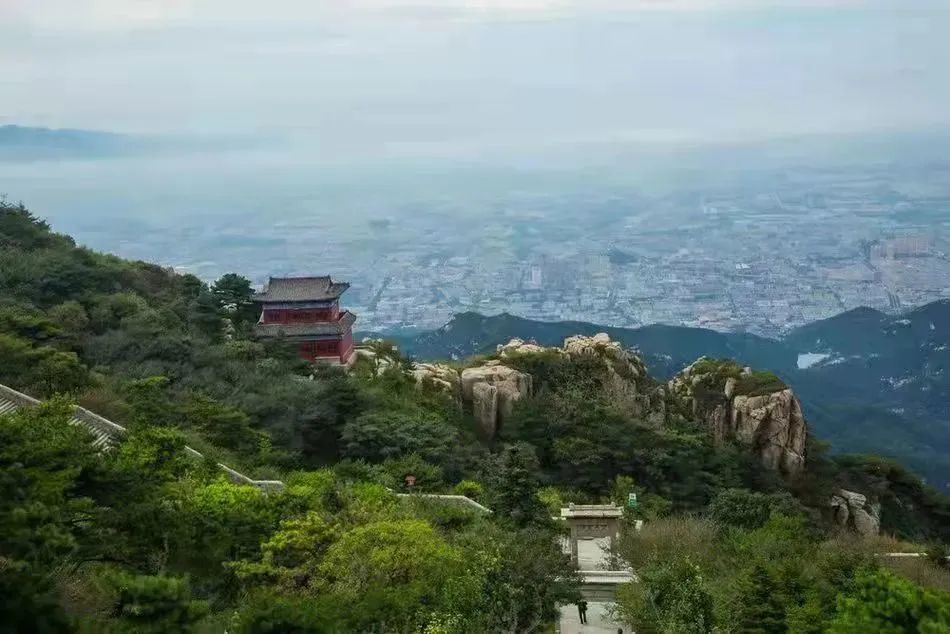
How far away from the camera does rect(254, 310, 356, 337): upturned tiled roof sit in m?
24.7

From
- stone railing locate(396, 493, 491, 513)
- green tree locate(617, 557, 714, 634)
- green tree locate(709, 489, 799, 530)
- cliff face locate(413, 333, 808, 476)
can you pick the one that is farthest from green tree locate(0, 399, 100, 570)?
cliff face locate(413, 333, 808, 476)

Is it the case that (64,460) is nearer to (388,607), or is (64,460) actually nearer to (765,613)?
(388,607)

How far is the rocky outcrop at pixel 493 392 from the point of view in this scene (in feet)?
73.5

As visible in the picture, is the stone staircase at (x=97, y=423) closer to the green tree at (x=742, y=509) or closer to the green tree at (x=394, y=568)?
the green tree at (x=394, y=568)

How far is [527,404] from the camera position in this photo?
71.3ft

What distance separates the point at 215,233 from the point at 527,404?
76.1 metres

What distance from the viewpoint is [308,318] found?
2553 cm

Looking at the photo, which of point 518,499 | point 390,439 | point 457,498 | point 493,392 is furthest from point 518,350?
point 518,499

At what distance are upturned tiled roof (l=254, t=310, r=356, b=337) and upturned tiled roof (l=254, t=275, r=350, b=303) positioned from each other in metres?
0.71

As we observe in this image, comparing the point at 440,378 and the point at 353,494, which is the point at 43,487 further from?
the point at 440,378

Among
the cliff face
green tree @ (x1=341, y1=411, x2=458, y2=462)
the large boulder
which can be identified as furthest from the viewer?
the large boulder

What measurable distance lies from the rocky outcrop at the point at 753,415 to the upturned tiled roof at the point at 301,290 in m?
10.2

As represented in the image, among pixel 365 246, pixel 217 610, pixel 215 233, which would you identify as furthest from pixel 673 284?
pixel 217 610

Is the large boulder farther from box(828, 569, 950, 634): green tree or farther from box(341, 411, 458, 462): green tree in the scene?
box(828, 569, 950, 634): green tree
